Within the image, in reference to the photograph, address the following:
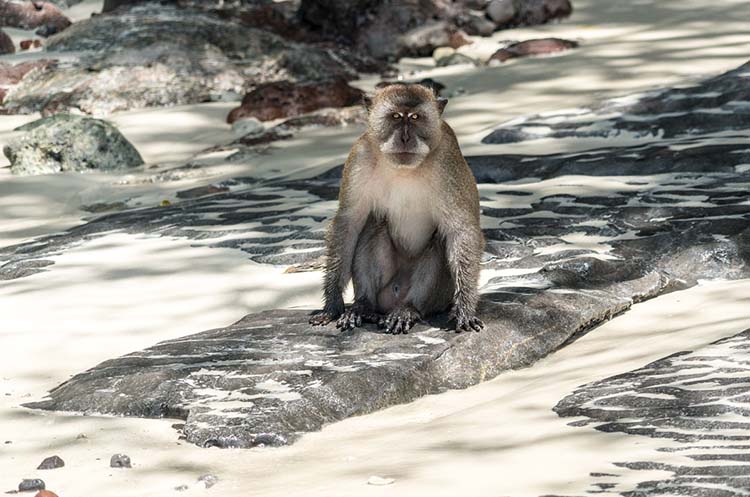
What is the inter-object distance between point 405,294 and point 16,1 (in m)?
15.2

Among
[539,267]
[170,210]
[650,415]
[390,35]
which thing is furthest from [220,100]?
[650,415]

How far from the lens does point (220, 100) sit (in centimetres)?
1515

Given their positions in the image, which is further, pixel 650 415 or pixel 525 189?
pixel 525 189

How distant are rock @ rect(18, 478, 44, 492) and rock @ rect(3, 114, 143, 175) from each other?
27.2 feet

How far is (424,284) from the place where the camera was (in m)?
6.20

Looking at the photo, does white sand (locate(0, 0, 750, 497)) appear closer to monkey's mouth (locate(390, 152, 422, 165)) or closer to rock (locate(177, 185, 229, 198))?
rock (locate(177, 185, 229, 198))

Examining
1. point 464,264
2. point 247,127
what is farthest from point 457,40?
point 464,264

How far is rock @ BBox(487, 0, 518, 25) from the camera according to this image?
17.6 m

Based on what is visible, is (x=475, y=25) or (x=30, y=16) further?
(x=30, y=16)

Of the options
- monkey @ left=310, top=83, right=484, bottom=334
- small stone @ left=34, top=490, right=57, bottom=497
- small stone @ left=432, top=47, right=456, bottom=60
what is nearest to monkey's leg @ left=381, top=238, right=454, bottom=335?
monkey @ left=310, top=83, right=484, bottom=334

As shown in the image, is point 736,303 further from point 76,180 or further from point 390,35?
point 390,35

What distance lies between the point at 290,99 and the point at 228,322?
7.64 m

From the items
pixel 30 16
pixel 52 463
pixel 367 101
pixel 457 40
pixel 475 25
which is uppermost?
pixel 30 16

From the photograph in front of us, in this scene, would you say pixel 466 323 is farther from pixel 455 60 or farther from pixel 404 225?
pixel 455 60
